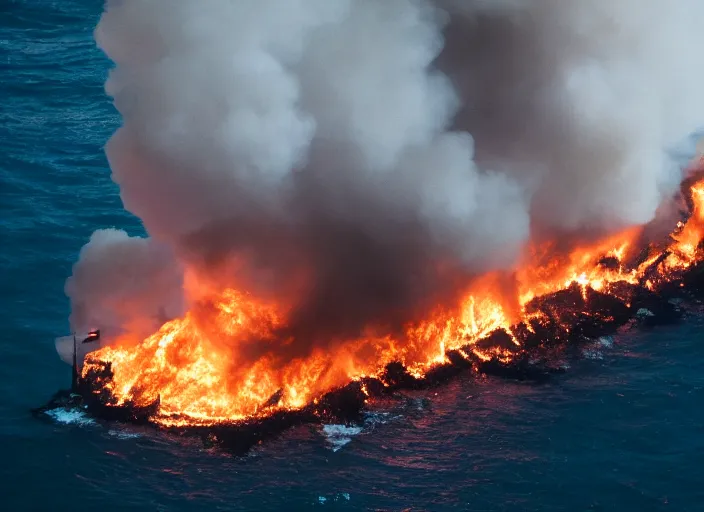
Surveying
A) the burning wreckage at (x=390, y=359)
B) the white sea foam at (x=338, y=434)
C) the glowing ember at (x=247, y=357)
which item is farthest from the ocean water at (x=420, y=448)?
the glowing ember at (x=247, y=357)

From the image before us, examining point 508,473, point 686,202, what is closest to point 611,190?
point 686,202

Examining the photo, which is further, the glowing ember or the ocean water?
the glowing ember

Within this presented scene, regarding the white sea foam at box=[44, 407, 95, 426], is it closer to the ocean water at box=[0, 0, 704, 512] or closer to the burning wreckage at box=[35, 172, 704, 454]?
the ocean water at box=[0, 0, 704, 512]

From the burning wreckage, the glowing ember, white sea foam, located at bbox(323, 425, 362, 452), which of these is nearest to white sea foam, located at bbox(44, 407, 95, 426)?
the burning wreckage

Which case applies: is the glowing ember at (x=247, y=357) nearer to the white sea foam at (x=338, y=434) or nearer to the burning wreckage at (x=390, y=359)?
the burning wreckage at (x=390, y=359)

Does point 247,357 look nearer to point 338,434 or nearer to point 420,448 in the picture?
point 338,434

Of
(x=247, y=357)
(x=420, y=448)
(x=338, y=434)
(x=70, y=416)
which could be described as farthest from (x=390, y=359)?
(x=70, y=416)
